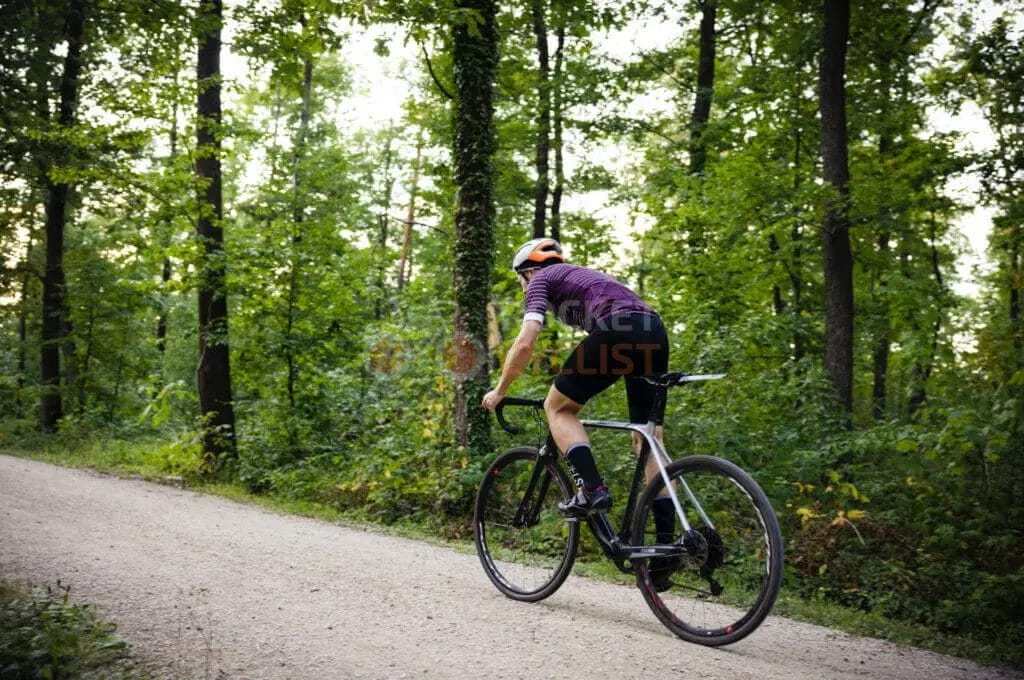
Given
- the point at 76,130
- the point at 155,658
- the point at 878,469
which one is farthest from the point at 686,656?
the point at 76,130

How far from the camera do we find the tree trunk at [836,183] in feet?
32.4

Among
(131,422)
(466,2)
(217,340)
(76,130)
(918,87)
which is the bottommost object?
(131,422)

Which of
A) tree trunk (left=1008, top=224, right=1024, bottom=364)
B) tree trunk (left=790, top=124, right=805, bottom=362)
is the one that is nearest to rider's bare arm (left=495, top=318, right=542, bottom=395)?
tree trunk (left=1008, top=224, right=1024, bottom=364)

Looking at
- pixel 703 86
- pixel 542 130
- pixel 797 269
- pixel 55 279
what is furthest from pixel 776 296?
pixel 55 279

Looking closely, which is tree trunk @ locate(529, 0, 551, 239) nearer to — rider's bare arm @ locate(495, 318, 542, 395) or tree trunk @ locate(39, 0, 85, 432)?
tree trunk @ locate(39, 0, 85, 432)

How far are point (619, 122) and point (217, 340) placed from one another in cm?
986

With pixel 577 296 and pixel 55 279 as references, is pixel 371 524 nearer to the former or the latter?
pixel 577 296

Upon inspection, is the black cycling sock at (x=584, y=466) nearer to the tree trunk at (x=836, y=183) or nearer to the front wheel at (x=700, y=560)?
the front wheel at (x=700, y=560)

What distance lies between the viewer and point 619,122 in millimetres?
15625

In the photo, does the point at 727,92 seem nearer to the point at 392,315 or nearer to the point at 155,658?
the point at 392,315

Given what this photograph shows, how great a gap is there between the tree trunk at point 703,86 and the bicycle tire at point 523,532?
37.5ft

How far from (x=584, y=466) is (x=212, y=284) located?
828 cm

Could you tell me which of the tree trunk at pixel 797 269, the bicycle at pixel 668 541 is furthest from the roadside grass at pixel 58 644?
the tree trunk at pixel 797 269

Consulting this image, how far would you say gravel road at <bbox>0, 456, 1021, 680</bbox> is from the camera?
319 cm
